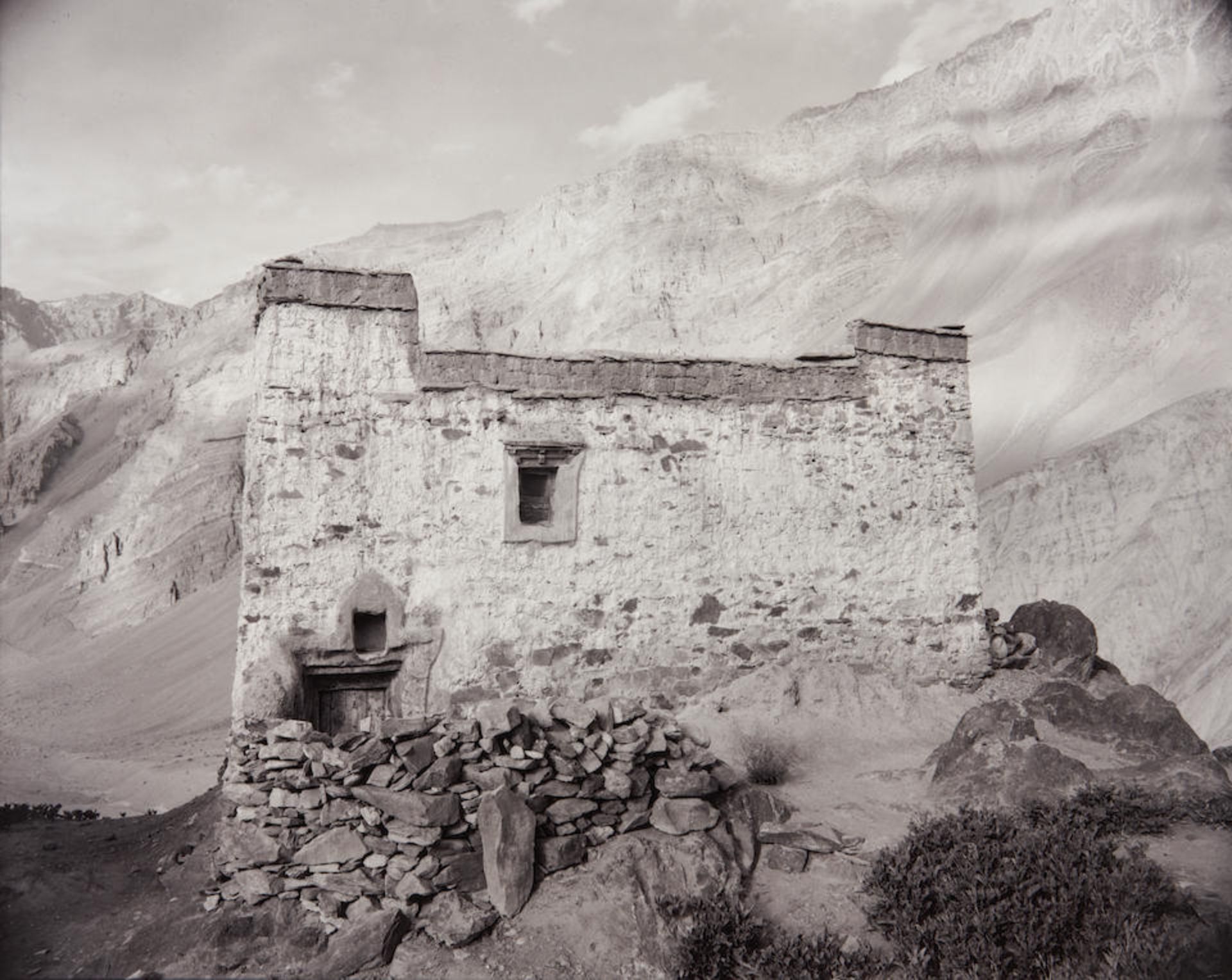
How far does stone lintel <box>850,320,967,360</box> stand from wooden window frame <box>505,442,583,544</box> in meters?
3.90

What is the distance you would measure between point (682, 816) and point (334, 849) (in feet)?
8.67

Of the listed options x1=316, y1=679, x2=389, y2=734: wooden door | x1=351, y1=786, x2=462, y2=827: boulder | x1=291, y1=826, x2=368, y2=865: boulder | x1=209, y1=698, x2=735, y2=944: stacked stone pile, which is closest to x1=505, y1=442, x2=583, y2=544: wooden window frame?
x1=316, y1=679, x2=389, y2=734: wooden door

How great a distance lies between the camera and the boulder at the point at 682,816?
704cm

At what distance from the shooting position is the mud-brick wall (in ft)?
28.9

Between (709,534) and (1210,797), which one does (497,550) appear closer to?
(709,534)

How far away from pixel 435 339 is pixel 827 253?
1769 centimetres

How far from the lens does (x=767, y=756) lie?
29.5 ft

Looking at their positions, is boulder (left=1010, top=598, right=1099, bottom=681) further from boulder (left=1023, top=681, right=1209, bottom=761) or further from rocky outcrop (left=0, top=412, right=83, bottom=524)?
rocky outcrop (left=0, top=412, right=83, bottom=524)

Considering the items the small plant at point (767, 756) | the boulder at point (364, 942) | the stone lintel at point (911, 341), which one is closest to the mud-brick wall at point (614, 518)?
the stone lintel at point (911, 341)

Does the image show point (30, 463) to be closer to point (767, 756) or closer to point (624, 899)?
point (767, 756)

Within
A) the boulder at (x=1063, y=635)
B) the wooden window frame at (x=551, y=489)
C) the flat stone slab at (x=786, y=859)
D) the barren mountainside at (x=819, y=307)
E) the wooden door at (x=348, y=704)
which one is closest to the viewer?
the flat stone slab at (x=786, y=859)

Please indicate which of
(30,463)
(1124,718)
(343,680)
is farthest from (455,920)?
(30,463)

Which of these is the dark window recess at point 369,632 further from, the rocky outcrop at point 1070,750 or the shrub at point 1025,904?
the rocky outcrop at point 1070,750

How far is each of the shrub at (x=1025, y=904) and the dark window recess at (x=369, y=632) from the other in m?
5.00
